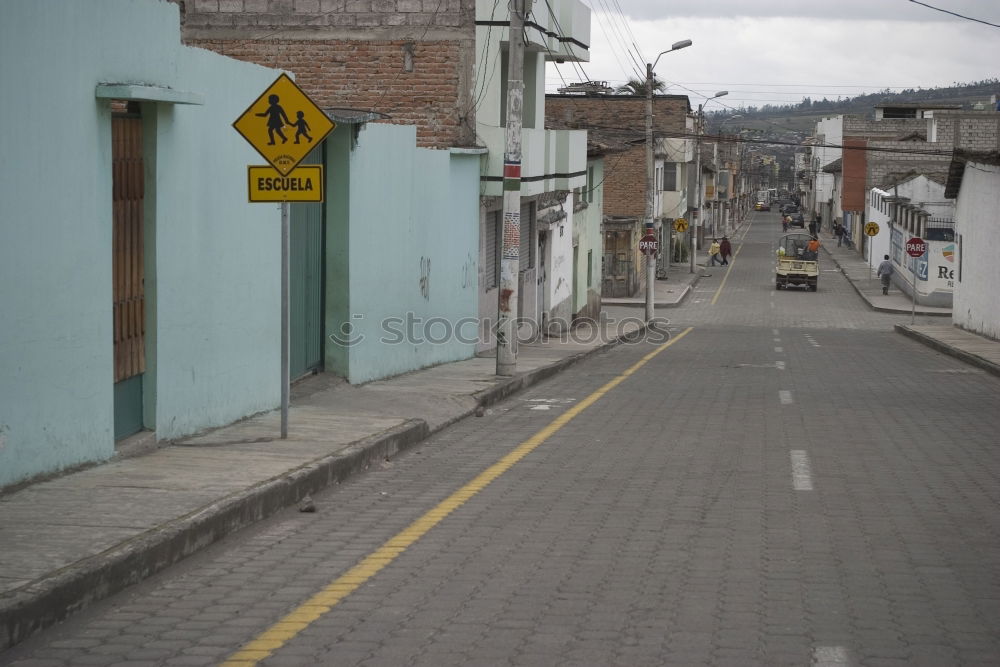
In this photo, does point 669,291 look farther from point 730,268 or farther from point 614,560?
point 614,560

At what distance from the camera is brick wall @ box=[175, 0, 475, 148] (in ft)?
71.8

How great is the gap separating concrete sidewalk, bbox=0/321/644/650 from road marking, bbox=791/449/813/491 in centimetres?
364

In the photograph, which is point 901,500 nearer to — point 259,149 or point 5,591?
point 259,149

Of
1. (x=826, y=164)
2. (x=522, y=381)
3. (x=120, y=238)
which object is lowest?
(x=522, y=381)

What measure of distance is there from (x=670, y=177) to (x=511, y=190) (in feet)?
170

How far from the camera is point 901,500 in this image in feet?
31.4

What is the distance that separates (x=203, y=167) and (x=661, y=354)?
1741 centimetres

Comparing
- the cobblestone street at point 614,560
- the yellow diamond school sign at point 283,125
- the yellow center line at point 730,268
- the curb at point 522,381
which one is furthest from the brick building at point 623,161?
the yellow diamond school sign at point 283,125

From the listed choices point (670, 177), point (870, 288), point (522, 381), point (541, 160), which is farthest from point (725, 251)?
point (522, 381)

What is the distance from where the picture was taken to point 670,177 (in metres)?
69.2

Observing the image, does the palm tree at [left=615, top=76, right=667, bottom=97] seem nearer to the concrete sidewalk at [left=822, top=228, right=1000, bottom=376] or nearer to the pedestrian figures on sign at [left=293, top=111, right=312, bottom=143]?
the concrete sidewalk at [left=822, top=228, right=1000, bottom=376]

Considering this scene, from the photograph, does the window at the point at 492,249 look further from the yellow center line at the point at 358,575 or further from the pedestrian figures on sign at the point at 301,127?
the pedestrian figures on sign at the point at 301,127

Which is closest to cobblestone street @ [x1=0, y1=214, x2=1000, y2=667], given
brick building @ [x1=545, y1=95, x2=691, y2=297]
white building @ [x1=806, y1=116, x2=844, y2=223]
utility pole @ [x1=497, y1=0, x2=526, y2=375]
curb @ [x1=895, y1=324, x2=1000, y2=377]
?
utility pole @ [x1=497, y1=0, x2=526, y2=375]

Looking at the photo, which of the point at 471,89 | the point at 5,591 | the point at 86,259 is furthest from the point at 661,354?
the point at 5,591
